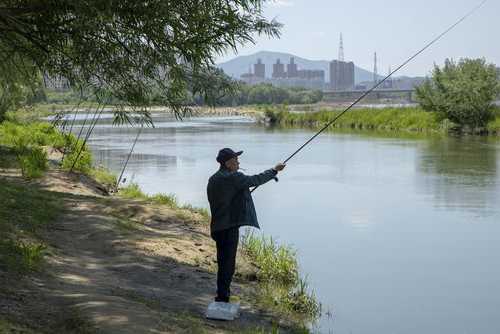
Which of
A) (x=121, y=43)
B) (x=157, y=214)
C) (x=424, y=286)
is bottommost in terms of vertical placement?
(x=424, y=286)

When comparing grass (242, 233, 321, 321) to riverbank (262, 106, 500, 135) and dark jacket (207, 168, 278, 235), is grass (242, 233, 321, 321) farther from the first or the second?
riverbank (262, 106, 500, 135)

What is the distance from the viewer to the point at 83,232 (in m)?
10.1

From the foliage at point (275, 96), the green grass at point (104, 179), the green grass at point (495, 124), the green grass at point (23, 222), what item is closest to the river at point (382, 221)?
the green grass at point (104, 179)

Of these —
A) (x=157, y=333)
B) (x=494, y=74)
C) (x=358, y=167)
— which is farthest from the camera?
(x=494, y=74)

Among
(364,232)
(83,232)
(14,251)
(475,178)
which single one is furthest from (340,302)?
(475,178)

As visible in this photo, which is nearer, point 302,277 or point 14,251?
point 14,251

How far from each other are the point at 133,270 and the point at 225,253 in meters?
2.16

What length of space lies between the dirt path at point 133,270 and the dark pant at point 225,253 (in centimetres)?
37

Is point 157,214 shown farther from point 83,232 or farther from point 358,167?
point 358,167

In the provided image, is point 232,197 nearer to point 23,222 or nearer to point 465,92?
point 23,222

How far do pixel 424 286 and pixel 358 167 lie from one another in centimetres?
1740

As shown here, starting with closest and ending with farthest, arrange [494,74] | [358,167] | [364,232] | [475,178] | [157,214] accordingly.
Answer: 1. [157,214]
2. [364,232]
3. [475,178]
4. [358,167]
5. [494,74]

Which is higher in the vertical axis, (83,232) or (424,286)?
(83,232)

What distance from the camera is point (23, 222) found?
9734 millimetres
